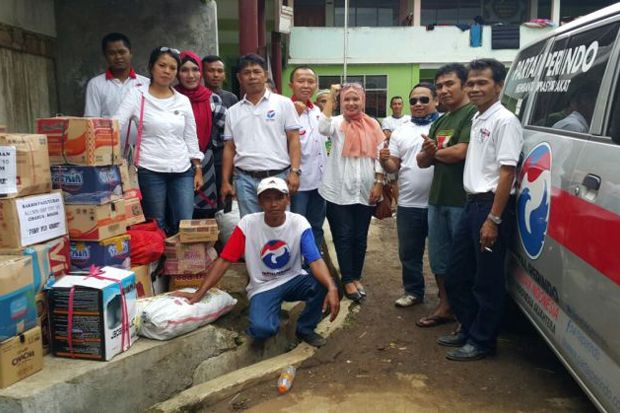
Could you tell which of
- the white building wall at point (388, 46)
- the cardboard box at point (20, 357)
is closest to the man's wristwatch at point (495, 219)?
the cardboard box at point (20, 357)

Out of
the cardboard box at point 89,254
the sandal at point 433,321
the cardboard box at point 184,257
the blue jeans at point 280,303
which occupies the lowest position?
the sandal at point 433,321

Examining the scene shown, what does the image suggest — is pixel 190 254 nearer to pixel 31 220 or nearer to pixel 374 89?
pixel 31 220

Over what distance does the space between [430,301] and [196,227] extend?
2249 millimetres

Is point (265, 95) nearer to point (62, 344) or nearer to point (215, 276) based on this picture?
point (215, 276)

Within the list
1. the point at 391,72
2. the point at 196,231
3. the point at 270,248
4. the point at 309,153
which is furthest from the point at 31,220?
the point at 391,72

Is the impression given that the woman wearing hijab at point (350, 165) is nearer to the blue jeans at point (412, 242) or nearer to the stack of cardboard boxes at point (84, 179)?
the blue jeans at point (412, 242)

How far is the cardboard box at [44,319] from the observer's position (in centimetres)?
318

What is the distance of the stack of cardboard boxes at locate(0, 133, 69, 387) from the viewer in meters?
2.83

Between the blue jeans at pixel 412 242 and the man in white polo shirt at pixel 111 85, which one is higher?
the man in white polo shirt at pixel 111 85

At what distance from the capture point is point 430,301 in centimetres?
500

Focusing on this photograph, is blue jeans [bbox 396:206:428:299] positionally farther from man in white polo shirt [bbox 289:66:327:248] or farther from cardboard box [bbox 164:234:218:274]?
cardboard box [bbox 164:234:218:274]

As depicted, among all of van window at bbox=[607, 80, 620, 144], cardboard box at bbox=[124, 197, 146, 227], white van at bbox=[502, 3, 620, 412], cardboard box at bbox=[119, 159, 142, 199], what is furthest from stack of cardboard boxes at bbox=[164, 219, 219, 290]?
van window at bbox=[607, 80, 620, 144]

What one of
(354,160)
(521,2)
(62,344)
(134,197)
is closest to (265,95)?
(354,160)

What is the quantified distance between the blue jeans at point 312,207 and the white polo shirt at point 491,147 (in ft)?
5.19
